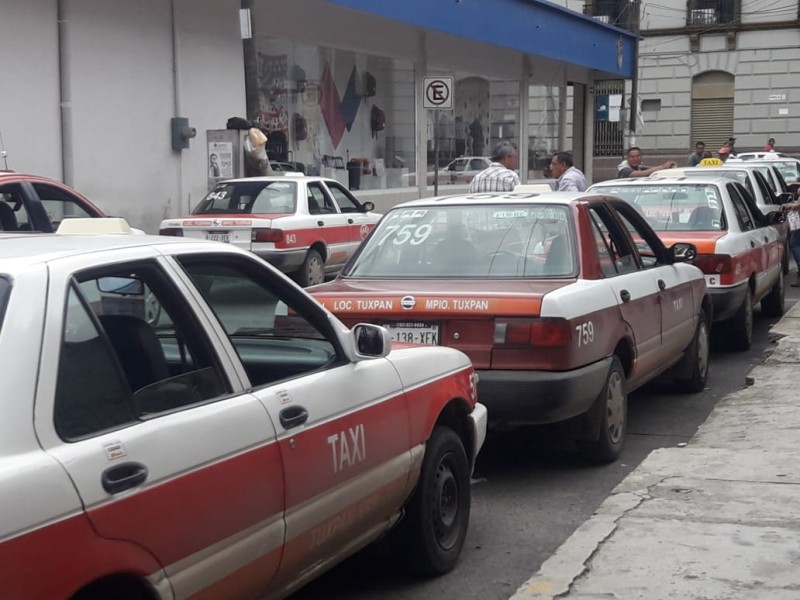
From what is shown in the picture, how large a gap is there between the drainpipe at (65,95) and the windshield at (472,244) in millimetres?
10178

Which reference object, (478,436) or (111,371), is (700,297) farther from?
(111,371)

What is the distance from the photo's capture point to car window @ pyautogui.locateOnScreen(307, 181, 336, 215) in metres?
16.1

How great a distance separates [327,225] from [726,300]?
7132 millimetres

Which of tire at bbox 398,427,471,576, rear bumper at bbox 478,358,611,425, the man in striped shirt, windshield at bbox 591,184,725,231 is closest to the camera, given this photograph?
tire at bbox 398,427,471,576

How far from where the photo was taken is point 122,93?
58.0 feet

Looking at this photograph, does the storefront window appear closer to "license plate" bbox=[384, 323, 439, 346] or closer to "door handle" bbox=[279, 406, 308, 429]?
"license plate" bbox=[384, 323, 439, 346]

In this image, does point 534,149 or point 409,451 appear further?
point 534,149

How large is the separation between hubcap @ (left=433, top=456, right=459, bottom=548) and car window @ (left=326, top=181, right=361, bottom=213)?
11.9 meters

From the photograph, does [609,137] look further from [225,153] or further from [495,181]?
[495,181]

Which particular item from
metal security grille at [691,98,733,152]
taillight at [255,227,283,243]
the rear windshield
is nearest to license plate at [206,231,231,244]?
taillight at [255,227,283,243]

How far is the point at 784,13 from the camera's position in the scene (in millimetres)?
43156

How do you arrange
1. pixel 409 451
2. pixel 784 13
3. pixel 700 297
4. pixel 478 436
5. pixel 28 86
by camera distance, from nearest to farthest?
pixel 409 451
pixel 478 436
pixel 700 297
pixel 28 86
pixel 784 13

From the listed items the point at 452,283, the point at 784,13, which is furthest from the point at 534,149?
the point at 452,283

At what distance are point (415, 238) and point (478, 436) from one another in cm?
218
